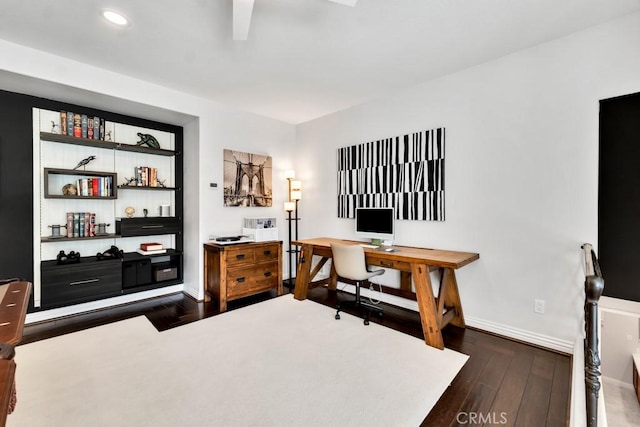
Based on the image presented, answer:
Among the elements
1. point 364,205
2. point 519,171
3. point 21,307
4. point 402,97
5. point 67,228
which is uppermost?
point 402,97

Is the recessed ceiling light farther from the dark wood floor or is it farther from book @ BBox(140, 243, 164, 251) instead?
the dark wood floor

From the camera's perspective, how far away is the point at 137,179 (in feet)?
11.7

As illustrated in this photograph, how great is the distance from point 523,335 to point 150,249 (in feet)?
13.9

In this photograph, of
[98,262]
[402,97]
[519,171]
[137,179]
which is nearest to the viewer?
[519,171]

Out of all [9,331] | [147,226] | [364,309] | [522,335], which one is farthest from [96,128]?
[522,335]

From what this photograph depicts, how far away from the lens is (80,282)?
293 centimetres

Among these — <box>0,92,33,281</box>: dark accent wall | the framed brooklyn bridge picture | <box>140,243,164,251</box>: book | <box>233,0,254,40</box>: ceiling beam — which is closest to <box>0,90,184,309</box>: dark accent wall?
<box>0,92,33,281</box>: dark accent wall

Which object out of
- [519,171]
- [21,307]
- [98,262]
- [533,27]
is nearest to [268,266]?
[98,262]

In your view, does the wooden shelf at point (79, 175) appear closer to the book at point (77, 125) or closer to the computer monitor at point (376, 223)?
the book at point (77, 125)

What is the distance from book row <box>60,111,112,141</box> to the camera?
9.87ft

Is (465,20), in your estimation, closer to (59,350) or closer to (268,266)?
(268,266)

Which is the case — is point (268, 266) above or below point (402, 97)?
below

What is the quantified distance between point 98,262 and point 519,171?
173 inches

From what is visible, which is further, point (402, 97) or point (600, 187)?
point (402, 97)
